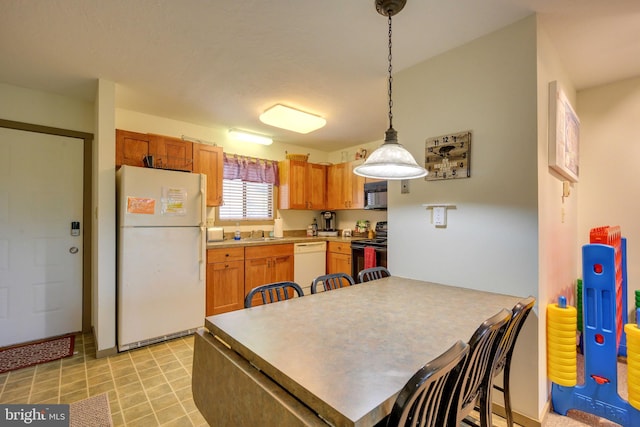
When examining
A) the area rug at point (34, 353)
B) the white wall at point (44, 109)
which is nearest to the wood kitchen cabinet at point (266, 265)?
the area rug at point (34, 353)

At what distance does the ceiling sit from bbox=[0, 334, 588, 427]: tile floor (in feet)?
8.16

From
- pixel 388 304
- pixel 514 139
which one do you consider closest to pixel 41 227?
pixel 388 304

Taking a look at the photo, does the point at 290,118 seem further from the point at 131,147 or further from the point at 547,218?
the point at 547,218

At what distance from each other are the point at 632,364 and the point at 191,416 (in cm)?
254

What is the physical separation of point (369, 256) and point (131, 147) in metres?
2.97

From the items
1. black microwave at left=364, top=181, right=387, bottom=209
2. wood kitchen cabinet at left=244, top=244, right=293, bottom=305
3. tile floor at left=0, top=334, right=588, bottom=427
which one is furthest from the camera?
black microwave at left=364, top=181, right=387, bottom=209

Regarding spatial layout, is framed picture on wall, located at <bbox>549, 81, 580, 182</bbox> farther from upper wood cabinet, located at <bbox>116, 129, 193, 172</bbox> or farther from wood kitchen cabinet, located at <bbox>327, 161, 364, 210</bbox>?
upper wood cabinet, located at <bbox>116, 129, 193, 172</bbox>

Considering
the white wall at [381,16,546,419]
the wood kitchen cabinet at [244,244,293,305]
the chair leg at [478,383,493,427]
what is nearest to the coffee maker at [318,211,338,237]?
the wood kitchen cabinet at [244,244,293,305]

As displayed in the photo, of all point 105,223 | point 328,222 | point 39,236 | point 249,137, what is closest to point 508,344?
point 105,223

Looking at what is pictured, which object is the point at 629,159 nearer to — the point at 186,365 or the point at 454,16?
the point at 454,16

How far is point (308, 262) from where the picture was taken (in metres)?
4.27

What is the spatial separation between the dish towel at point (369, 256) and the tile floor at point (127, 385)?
1948 mm

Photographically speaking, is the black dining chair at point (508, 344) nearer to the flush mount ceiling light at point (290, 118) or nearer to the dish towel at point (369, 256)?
the dish towel at point (369, 256)

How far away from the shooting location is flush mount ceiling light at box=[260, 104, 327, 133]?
3.07 metres
